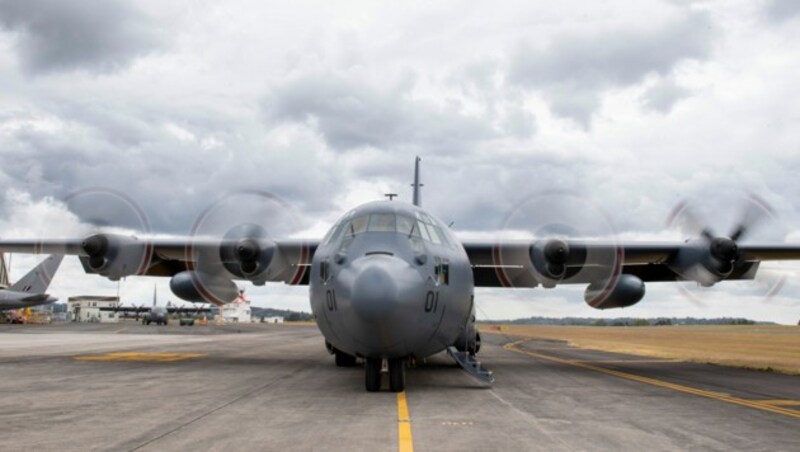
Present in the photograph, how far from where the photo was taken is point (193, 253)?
68.8ft

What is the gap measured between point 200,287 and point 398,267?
1241cm

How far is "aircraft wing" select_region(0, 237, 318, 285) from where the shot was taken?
20219mm

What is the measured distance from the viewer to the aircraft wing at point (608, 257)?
19109mm

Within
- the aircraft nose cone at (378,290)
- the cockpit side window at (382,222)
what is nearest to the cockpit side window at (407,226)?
the cockpit side window at (382,222)

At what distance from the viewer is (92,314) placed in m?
125

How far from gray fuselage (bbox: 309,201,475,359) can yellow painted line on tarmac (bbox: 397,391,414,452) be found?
1139 mm

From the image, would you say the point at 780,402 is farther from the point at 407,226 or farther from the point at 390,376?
the point at 407,226

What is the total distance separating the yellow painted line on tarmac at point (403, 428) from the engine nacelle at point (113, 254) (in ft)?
44.2

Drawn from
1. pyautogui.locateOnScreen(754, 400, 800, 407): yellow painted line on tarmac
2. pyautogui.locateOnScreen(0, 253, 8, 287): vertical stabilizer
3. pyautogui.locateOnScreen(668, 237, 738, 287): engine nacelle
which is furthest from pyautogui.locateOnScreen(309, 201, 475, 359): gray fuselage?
pyautogui.locateOnScreen(0, 253, 8, 287): vertical stabilizer

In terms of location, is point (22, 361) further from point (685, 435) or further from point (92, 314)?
point (92, 314)

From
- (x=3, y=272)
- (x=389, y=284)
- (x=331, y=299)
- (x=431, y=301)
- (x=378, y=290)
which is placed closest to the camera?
(x=378, y=290)

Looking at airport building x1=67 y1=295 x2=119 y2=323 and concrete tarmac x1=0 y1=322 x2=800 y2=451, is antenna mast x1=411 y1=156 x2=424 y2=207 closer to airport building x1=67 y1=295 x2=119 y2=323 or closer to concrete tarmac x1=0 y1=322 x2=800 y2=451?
concrete tarmac x1=0 y1=322 x2=800 y2=451

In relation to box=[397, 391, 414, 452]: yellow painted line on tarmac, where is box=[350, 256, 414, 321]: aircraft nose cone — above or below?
above

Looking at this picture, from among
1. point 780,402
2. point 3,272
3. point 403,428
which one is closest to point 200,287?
point 403,428
